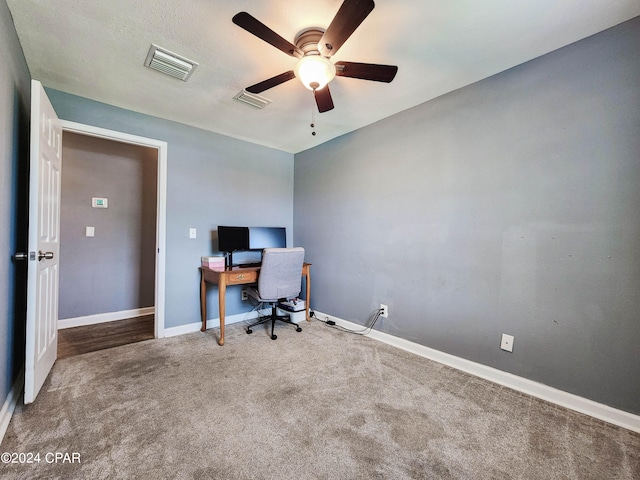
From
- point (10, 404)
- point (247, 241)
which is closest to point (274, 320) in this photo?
point (247, 241)

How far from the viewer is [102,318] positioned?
3342 millimetres

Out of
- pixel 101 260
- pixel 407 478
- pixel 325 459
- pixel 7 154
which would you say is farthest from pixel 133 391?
pixel 101 260

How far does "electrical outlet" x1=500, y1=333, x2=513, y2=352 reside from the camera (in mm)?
1961

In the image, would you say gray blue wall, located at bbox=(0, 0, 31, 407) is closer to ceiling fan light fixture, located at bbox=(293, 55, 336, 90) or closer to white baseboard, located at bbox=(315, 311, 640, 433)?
ceiling fan light fixture, located at bbox=(293, 55, 336, 90)

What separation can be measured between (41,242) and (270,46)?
76.4 inches

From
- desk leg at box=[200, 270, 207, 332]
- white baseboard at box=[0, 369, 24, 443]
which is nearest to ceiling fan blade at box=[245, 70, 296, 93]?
desk leg at box=[200, 270, 207, 332]

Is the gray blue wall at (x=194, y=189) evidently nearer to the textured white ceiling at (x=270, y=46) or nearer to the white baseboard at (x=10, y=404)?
the textured white ceiling at (x=270, y=46)

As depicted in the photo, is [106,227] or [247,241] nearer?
[247,241]

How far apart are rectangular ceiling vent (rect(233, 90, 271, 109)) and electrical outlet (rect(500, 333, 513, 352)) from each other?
2.73 meters

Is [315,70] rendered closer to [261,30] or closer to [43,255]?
[261,30]

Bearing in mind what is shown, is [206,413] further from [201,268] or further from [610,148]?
[610,148]

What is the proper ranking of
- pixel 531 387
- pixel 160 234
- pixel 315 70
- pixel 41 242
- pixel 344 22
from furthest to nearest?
pixel 160 234
pixel 531 387
pixel 41 242
pixel 315 70
pixel 344 22

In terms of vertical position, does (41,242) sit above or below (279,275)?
above

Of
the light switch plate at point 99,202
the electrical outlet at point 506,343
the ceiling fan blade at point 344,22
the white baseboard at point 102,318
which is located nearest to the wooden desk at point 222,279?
the white baseboard at point 102,318
